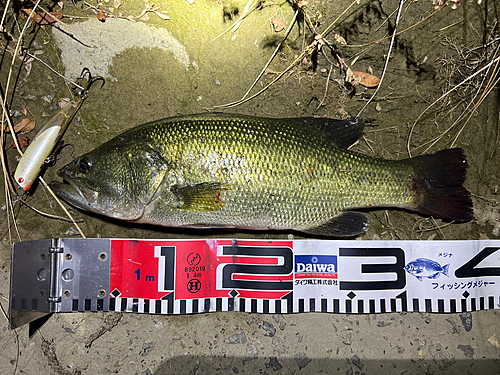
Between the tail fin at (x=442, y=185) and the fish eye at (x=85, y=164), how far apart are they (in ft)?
9.32

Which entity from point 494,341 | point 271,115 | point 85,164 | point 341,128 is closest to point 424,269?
point 494,341

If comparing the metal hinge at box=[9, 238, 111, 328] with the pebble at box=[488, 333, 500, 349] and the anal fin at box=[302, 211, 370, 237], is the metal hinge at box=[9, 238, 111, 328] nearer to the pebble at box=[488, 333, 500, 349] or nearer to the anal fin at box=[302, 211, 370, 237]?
the anal fin at box=[302, 211, 370, 237]

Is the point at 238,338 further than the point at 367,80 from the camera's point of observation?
No

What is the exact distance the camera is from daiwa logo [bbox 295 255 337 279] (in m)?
2.63

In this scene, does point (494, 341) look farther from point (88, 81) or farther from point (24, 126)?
point (24, 126)

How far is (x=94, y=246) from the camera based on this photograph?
2.55 meters

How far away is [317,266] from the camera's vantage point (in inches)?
104

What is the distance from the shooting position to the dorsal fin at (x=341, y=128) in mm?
2561

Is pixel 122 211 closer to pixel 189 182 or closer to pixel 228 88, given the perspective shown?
pixel 189 182

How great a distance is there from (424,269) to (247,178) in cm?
196

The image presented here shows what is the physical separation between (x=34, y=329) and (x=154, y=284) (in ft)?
4.13

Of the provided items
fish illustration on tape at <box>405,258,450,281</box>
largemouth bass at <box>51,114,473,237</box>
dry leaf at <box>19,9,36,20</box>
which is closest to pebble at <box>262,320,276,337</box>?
largemouth bass at <box>51,114,473,237</box>

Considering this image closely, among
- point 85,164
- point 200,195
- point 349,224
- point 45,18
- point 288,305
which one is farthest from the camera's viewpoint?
point 45,18

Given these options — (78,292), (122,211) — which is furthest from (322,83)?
(78,292)
